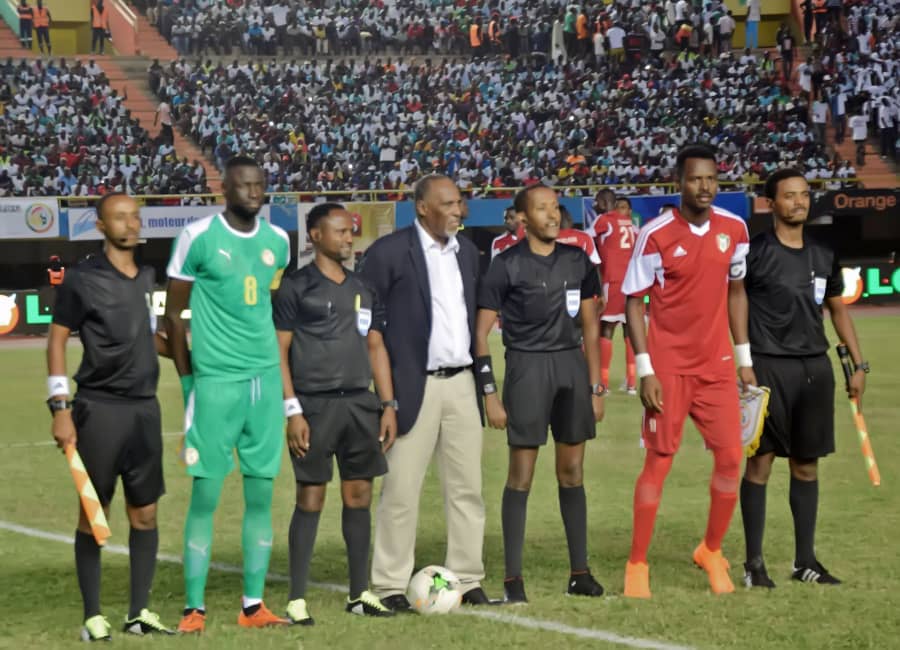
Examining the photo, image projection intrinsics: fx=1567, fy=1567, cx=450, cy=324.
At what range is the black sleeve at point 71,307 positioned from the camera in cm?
681

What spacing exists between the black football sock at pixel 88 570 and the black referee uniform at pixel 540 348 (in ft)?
6.98

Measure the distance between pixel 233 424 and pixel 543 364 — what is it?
67.0 inches

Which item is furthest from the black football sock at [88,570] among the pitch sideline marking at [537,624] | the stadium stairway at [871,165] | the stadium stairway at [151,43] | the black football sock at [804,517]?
the stadium stairway at [151,43]

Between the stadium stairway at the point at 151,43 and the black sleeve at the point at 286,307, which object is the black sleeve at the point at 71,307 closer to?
the black sleeve at the point at 286,307

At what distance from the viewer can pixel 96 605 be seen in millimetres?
6918

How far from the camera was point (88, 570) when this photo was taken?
6906 mm

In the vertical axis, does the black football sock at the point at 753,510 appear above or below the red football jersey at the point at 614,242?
below

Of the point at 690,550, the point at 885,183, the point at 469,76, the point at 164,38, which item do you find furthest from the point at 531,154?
the point at 690,550

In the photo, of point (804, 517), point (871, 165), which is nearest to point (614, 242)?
point (804, 517)

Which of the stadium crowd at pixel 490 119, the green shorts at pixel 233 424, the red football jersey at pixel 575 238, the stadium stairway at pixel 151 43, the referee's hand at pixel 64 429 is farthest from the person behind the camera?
the stadium stairway at pixel 151 43

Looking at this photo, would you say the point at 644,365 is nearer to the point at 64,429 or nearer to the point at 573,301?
the point at 573,301

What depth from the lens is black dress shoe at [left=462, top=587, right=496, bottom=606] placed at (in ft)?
25.0

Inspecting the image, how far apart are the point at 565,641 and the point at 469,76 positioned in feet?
135

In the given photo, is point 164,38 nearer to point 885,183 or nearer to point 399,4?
point 399,4
